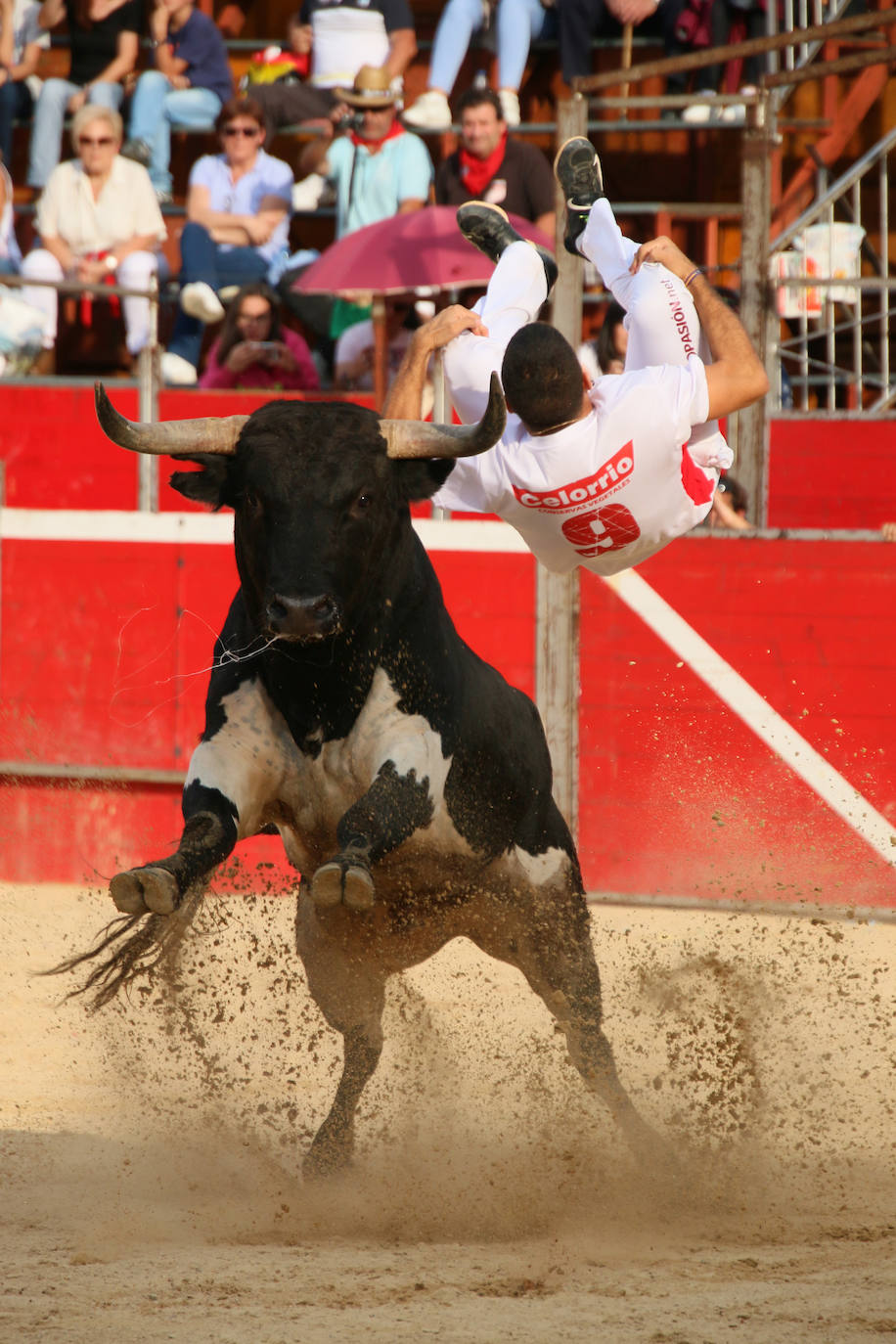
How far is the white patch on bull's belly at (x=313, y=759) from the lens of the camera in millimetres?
3387

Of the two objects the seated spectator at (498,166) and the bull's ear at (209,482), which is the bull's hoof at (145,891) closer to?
the bull's ear at (209,482)

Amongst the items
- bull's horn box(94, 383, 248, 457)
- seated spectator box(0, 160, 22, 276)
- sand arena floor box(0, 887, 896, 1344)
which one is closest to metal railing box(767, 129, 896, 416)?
sand arena floor box(0, 887, 896, 1344)

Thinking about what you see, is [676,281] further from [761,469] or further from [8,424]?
[8,424]

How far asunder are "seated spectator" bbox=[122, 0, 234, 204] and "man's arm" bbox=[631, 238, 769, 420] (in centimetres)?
600

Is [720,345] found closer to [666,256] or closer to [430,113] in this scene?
[666,256]

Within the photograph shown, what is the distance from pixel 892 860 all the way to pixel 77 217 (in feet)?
17.0

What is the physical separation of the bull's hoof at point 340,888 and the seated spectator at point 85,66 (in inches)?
Answer: 300

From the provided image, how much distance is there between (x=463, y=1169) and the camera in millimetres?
3652

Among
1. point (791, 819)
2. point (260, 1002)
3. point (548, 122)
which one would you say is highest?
point (548, 122)

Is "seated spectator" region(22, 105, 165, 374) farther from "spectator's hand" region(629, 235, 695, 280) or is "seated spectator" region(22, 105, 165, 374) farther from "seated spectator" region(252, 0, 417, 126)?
"spectator's hand" region(629, 235, 695, 280)

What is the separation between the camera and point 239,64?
417 inches

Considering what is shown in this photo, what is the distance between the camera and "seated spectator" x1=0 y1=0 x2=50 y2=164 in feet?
32.2

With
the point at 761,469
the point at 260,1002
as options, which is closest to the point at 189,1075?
the point at 260,1002

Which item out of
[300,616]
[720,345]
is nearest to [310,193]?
[720,345]
